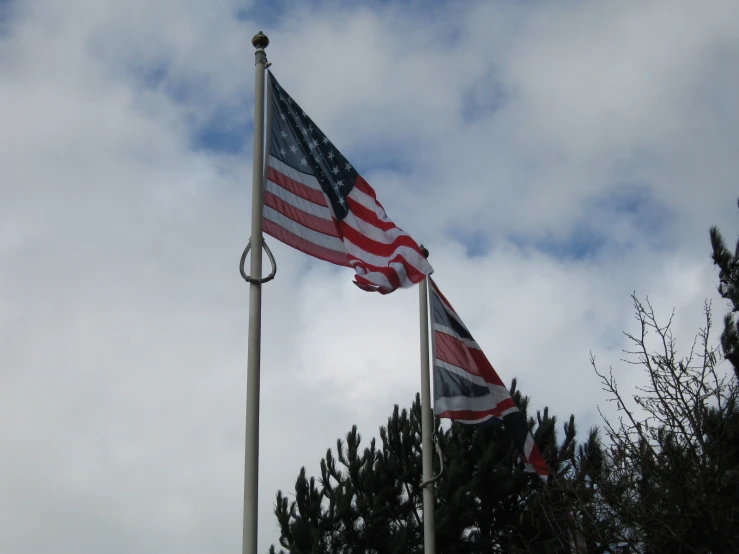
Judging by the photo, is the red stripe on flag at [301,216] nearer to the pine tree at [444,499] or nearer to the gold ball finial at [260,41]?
the gold ball finial at [260,41]

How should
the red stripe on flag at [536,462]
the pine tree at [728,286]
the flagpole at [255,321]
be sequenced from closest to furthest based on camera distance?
the flagpole at [255,321] → the red stripe on flag at [536,462] → the pine tree at [728,286]

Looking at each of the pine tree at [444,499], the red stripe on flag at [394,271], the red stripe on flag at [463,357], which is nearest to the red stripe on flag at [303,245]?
the red stripe on flag at [394,271]

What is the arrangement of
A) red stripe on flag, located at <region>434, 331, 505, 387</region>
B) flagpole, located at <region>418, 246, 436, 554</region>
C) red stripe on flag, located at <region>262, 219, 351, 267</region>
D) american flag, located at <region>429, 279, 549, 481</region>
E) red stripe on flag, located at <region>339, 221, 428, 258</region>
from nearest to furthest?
red stripe on flag, located at <region>262, 219, 351, 267</region>
red stripe on flag, located at <region>339, 221, 428, 258</region>
flagpole, located at <region>418, 246, 436, 554</region>
american flag, located at <region>429, 279, 549, 481</region>
red stripe on flag, located at <region>434, 331, 505, 387</region>

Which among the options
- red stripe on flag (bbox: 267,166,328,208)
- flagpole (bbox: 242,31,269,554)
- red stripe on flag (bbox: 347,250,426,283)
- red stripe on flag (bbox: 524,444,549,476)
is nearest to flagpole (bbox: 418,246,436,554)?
red stripe on flag (bbox: 524,444,549,476)

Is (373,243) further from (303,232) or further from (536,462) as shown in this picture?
(536,462)

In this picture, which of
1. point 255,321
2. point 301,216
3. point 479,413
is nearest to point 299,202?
point 301,216

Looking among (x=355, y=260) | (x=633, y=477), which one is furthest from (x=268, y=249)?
(x=633, y=477)

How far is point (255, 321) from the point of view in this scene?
7.42 metres

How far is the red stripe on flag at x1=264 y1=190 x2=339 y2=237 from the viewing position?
834cm

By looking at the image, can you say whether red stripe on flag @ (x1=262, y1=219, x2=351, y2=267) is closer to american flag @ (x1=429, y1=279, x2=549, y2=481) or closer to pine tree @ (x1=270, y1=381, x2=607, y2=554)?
american flag @ (x1=429, y1=279, x2=549, y2=481)

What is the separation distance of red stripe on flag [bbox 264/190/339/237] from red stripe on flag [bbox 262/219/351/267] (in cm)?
16

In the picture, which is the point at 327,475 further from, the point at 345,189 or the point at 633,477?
the point at 345,189

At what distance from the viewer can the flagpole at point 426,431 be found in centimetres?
1167

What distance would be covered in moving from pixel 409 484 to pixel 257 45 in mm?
11473
